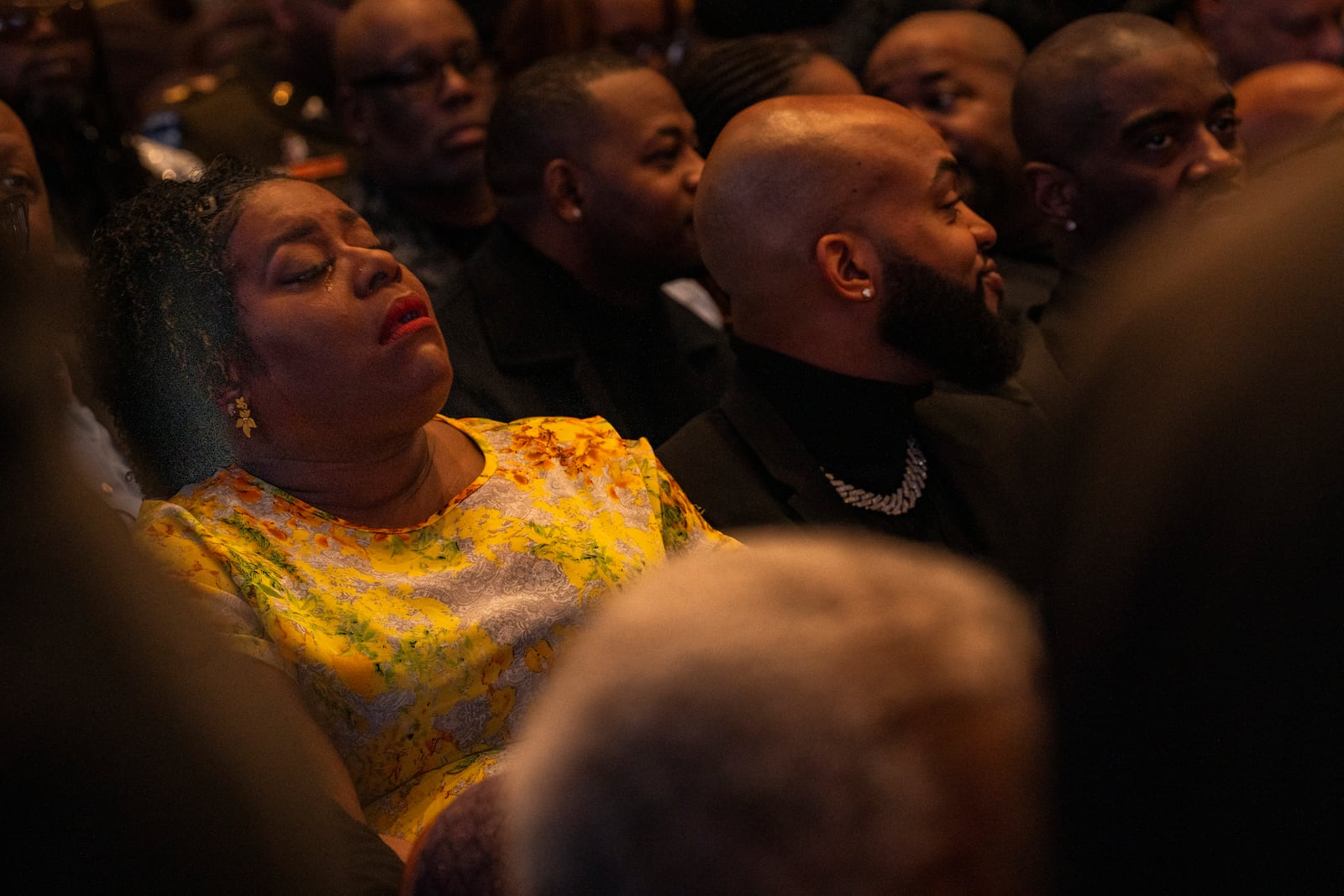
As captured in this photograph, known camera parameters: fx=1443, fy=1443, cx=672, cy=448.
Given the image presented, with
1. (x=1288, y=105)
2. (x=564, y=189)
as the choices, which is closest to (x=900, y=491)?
(x=564, y=189)

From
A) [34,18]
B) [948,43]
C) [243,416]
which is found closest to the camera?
[243,416]

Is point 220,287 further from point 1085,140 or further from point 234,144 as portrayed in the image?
point 234,144

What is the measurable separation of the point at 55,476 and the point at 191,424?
43.4 inches

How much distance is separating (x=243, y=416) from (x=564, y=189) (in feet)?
4.16

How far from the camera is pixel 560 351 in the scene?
2.71m

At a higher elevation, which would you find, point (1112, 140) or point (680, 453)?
point (1112, 140)

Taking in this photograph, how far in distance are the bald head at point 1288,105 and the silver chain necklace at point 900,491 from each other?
1588 mm

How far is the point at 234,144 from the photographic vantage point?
3.91 metres

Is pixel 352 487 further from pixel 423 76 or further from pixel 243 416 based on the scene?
pixel 423 76

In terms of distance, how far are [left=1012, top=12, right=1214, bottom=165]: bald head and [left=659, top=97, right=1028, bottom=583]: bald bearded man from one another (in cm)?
71

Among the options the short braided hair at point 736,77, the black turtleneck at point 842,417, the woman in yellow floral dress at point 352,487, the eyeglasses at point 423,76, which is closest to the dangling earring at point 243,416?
the woman in yellow floral dress at point 352,487

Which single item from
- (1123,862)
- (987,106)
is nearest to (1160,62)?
(987,106)

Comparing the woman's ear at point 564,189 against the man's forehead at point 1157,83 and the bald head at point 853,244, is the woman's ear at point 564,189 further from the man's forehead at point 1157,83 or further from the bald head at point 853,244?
the man's forehead at point 1157,83

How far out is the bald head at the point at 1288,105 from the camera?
3.55 m
